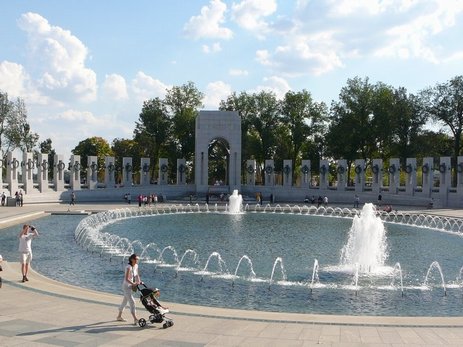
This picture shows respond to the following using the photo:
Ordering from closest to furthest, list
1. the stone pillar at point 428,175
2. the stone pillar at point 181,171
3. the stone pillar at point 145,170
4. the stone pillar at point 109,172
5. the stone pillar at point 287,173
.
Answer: the stone pillar at point 428,175, the stone pillar at point 109,172, the stone pillar at point 145,170, the stone pillar at point 287,173, the stone pillar at point 181,171

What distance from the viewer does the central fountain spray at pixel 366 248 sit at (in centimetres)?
1967

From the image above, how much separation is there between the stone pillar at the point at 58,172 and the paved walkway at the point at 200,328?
42221mm

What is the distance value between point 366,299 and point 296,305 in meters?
2.18

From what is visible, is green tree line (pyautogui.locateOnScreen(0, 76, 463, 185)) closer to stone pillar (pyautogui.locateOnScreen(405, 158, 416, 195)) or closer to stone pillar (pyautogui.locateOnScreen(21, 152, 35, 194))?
stone pillar (pyautogui.locateOnScreen(405, 158, 416, 195))

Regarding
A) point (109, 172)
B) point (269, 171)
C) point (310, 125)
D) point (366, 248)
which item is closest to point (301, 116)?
point (310, 125)

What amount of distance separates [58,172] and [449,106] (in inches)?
1829

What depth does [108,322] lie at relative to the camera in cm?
1057

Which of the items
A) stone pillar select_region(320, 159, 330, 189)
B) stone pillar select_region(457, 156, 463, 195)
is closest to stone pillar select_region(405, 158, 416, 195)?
stone pillar select_region(457, 156, 463, 195)

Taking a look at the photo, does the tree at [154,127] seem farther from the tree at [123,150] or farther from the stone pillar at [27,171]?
the stone pillar at [27,171]

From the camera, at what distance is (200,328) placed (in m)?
10.2

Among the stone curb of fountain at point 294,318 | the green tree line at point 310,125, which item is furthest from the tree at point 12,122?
the stone curb of fountain at point 294,318

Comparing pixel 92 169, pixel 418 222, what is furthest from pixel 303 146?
pixel 418 222

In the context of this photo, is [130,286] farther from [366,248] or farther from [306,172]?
[306,172]

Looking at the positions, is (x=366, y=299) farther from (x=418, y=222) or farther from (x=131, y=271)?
(x=418, y=222)
